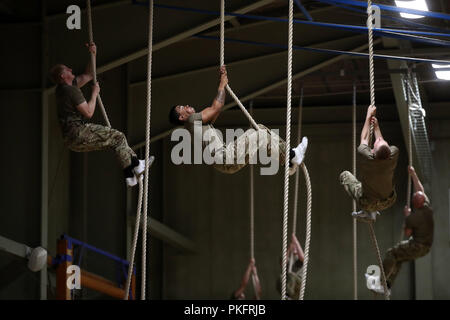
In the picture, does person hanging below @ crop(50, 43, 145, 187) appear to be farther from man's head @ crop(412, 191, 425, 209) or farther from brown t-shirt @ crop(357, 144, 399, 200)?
man's head @ crop(412, 191, 425, 209)

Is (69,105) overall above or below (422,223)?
above

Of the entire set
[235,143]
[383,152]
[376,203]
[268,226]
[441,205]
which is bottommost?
[376,203]

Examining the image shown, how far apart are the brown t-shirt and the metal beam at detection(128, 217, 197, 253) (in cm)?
750

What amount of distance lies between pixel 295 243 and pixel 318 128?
4.90 meters

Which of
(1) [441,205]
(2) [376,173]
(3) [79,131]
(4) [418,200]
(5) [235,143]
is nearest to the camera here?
(3) [79,131]

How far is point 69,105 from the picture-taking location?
7.62m

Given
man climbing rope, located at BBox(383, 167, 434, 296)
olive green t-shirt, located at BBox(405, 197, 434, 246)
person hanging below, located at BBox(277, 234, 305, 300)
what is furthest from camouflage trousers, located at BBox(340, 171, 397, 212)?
person hanging below, located at BBox(277, 234, 305, 300)

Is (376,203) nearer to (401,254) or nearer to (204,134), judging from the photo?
(204,134)

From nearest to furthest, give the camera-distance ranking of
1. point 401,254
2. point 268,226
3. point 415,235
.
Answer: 1. point 415,235
2. point 401,254
3. point 268,226

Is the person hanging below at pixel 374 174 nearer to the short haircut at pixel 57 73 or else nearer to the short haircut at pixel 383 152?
the short haircut at pixel 383 152

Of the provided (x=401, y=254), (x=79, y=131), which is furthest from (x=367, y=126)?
(x=401, y=254)

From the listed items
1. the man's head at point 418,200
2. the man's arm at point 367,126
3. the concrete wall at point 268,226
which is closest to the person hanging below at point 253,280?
the concrete wall at point 268,226

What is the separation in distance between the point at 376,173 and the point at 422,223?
12.7 ft

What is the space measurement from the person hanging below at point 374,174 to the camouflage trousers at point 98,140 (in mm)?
2049
